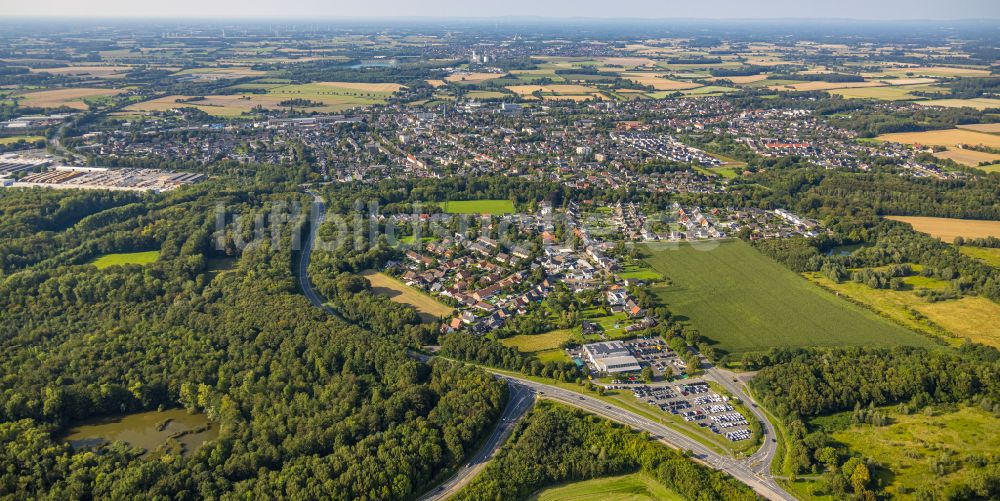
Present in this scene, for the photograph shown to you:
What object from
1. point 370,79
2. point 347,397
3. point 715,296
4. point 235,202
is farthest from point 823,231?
point 370,79

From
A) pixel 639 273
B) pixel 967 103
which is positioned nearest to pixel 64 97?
pixel 639 273

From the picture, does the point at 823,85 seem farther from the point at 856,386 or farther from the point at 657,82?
the point at 856,386

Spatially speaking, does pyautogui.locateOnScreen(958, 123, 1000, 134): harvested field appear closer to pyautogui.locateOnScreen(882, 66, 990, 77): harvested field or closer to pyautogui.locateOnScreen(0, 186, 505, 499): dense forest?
pyautogui.locateOnScreen(882, 66, 990, 77): harvested field

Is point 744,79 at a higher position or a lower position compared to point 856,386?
higher

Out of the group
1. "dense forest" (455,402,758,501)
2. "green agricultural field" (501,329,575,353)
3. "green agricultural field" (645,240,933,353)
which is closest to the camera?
"dense forest" (455,402,758,501)

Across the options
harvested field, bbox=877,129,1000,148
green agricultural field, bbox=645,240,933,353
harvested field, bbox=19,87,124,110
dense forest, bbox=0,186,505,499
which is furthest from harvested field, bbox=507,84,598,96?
dense forest, bbox=0,186,505,499

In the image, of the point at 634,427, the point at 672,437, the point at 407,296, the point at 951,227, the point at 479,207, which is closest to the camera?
the point at 672,437
